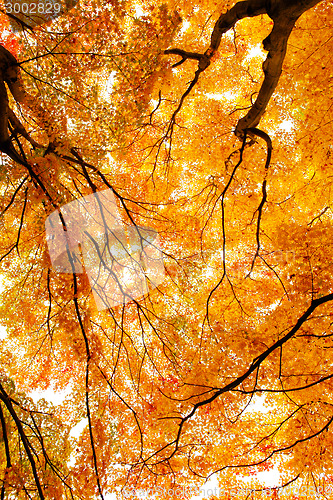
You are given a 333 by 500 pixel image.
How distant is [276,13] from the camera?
2.87 m

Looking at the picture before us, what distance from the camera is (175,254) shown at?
19.7ft

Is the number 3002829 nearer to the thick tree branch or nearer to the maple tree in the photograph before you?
the maple tree

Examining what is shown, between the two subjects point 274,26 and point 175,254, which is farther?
point 175,254

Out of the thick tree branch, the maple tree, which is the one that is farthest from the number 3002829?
the thick tree branch

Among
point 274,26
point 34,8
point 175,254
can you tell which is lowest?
point 274,26

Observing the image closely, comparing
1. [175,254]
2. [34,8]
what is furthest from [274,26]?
[175,254]

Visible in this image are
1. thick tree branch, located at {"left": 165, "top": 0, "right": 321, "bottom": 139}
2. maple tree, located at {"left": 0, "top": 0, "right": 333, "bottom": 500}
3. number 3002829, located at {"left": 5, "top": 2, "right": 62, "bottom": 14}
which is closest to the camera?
thick tree branch, located at {"left": 165, "top": 0, "right": 321, "bottom": 139}

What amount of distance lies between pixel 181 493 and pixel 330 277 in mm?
4278

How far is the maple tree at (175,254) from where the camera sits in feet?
10.2

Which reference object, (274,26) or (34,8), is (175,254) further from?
(34,8)

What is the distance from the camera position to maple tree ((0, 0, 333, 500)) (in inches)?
122

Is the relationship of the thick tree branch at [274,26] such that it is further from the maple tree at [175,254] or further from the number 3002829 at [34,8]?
the number 3002829 at [34,8]

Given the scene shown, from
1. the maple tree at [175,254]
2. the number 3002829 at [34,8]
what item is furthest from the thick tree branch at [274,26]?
the number 3002829 at [34,8]

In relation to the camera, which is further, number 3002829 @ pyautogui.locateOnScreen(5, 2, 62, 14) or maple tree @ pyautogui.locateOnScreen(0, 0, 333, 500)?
maple tree @ pyautogui.locateOnScreen(0, 0, 333, 500)
